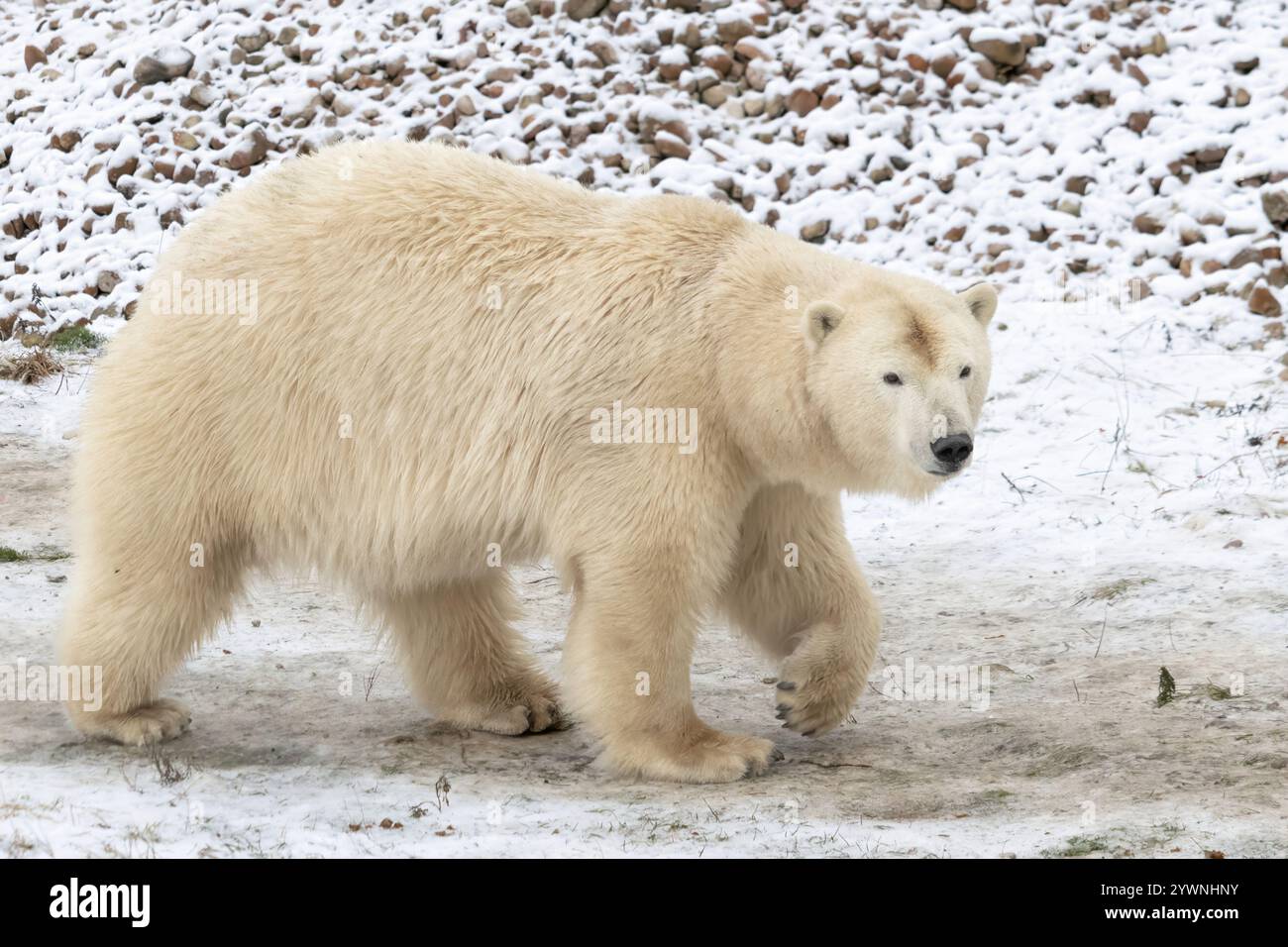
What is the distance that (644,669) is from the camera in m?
5.41

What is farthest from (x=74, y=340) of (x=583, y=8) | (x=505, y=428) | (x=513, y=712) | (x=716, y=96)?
(x=505, y=428)

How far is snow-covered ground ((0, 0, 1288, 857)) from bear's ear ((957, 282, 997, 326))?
1659 mm

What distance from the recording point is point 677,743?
554 cm

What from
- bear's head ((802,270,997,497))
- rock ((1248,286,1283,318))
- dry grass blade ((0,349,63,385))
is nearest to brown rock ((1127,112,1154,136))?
rock ((1248,286,1283,318))

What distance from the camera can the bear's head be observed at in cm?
484

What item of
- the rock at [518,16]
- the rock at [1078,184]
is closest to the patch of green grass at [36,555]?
the rock at [518,16]

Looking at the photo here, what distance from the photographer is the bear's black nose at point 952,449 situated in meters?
4.77

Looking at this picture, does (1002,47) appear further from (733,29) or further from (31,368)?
(31,368)

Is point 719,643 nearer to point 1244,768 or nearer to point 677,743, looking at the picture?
point 677,743

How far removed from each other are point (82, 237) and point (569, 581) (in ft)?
29.6

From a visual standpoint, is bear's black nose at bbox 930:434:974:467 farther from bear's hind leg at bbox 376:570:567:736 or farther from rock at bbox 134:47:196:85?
rock at bbox 134:47:196:85

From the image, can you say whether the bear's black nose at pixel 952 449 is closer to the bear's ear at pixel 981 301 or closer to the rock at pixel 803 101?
the bear's ear at pixel 981 301

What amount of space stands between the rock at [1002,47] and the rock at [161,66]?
7247 mm
